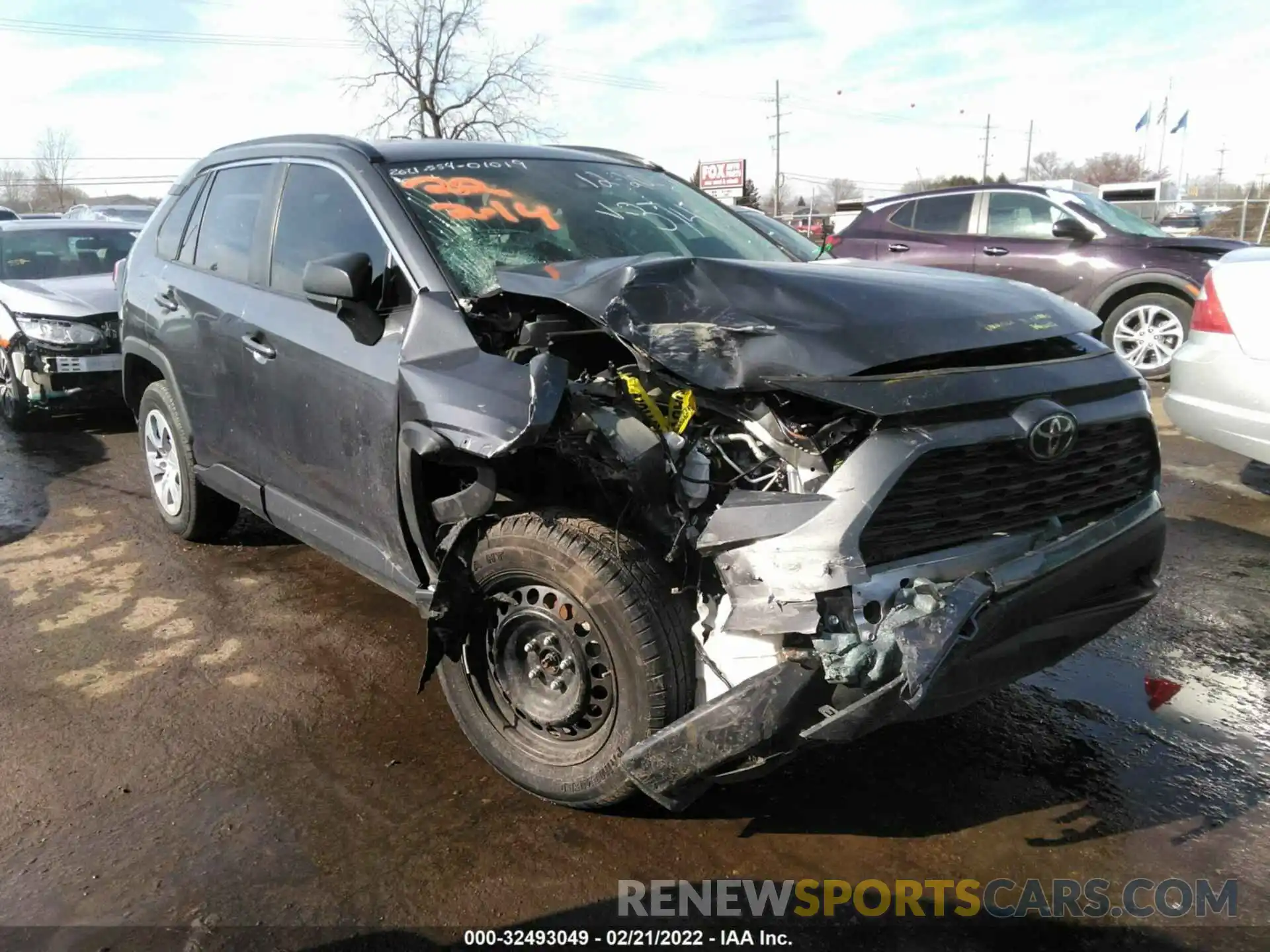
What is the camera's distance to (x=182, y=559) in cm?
501

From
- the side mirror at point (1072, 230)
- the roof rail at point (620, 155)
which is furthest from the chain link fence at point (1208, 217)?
the roof rail at point (620, 155)

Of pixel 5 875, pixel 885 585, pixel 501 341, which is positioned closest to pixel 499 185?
pixel 501 341

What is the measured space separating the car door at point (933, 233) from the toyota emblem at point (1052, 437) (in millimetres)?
7477

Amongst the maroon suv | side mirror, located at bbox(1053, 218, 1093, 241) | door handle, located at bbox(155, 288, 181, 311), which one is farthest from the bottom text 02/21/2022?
side mirror, located at bbox(1053, 218, 1093, 241)

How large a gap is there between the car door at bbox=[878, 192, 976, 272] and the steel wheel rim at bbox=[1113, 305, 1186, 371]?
5.09 feet

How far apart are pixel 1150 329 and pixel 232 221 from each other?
7959 millimetres

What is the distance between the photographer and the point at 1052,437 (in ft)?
8.02

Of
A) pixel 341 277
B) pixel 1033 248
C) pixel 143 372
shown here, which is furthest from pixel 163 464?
pixel 1033 248

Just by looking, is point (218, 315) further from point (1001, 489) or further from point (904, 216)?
point (904, 216)

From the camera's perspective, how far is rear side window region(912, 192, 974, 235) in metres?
9.73

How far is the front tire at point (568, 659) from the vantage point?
8.02 feet

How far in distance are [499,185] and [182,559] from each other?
2.84 m

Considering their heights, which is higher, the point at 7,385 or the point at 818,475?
the point at 818,475

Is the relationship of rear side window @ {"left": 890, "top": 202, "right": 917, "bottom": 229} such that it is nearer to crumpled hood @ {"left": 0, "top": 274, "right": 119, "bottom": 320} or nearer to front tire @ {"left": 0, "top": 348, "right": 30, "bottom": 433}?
crumpled hood @ {"left": 0, "top": 274, "right": 119, "bottom": 320}
